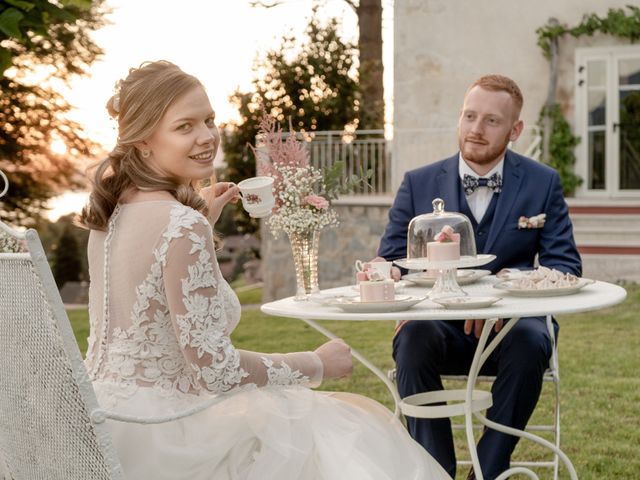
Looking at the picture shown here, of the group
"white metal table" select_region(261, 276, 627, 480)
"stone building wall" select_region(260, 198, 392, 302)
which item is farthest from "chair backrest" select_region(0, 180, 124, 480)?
"stone building wall" select_region(260, 198, 392, 302)

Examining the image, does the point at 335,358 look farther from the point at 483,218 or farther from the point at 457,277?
the point at 483,218

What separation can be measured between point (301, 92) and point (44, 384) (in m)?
14.8

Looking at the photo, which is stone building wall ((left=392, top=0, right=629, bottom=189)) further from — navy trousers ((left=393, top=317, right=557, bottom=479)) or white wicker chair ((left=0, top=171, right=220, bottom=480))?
white wicker chair ((left=0, top=171, right=220, bottom=480))

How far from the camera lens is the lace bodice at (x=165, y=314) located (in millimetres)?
2266

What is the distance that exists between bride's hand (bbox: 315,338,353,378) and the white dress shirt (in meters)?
1.94

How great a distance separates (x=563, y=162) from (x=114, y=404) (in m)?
13.0

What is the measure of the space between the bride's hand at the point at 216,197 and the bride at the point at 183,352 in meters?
0.46

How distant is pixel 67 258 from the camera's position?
62.4 ft

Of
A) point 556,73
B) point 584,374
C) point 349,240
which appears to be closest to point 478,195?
point 584,374

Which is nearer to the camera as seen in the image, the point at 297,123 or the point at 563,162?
the point at 563,162

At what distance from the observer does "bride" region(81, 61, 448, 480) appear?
2273 mm

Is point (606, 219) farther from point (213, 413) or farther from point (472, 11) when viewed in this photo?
point (213, 413)

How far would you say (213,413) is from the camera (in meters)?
2.38

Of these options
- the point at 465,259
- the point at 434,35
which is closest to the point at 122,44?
the point at 434,35
